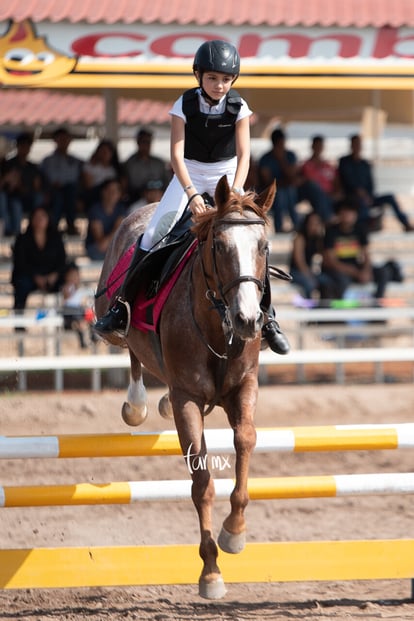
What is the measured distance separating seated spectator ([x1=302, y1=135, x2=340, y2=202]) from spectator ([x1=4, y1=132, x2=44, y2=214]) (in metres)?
3.84

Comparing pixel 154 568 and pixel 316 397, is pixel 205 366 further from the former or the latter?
pixel 316 397

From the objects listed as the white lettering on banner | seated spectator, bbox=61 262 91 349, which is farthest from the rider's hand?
the white lettering on banner

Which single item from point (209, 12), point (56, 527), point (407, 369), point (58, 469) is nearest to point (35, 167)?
point (209, 12)

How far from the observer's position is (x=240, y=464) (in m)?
4.96

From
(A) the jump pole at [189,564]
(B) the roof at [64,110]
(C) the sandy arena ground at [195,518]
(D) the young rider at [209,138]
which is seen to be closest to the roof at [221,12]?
(C) the sandy arena ground at [195,518]

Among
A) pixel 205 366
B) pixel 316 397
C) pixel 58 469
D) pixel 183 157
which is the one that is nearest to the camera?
pixel 205 366

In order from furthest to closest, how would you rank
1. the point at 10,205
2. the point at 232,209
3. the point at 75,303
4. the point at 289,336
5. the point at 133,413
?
the point at 10,205
the point at 289,336
the point at 75,303
the point at 133,413
the point at 232,209

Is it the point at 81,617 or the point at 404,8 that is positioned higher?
the point at 404,8

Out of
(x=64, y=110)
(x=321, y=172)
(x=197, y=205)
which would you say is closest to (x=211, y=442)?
(x=197, y=205)

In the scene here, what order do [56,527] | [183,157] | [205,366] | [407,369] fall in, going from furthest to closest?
[407,369] < [56,527] < [183,157] < [205,366]

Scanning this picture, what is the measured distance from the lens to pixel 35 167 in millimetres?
14688

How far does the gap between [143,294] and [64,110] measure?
65.7ft

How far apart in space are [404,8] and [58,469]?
806cm

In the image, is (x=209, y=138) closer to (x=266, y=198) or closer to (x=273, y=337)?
(x=266, y=198)
